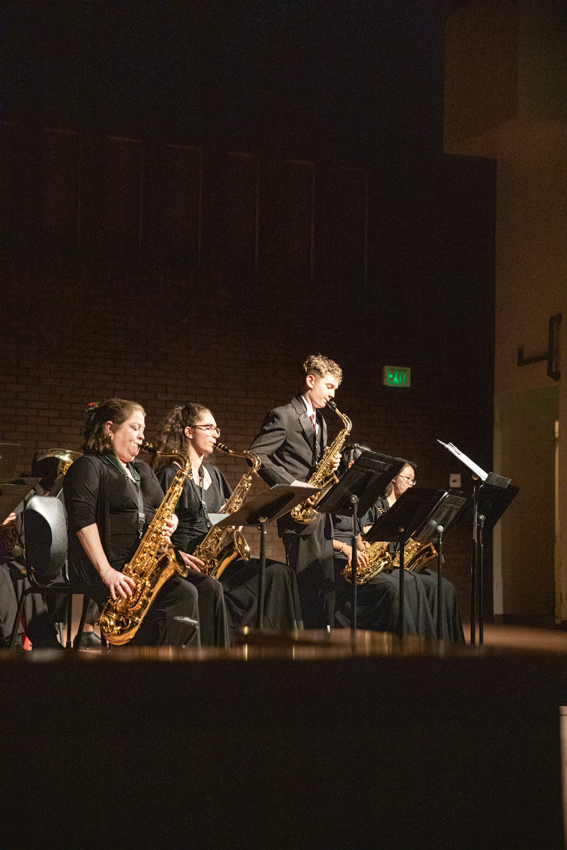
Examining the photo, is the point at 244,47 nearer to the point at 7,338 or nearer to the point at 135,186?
the point at 135,186

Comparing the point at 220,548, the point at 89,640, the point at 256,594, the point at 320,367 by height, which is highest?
the point at 320,367

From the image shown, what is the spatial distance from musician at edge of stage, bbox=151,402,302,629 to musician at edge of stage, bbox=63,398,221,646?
0.56m

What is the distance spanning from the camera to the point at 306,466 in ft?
19.9

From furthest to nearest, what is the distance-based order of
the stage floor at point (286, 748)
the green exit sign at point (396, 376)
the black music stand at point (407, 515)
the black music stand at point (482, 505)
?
the green exit sign at point (396, 376) → the black music stand at point (482, 505) → the black music stand at point (407, 515) → the stage floor at point (286, 748)

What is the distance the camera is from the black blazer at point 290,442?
591cm

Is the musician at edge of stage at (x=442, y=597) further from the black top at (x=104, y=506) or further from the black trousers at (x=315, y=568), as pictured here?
the black top at (x=104, y=506)

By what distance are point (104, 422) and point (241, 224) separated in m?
5.05

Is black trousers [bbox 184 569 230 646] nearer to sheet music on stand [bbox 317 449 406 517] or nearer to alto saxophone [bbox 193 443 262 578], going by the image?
alto saxophone [bbox 193 443 262 578]

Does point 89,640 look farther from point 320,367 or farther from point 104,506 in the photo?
point 320,367

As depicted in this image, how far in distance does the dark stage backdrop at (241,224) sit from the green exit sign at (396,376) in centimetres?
7

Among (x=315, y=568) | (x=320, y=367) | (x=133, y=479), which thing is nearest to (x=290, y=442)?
(x=320, y=367)

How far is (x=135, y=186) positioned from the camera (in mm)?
8812

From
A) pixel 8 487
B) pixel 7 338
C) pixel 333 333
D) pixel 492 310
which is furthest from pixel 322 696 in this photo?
pixel 492 310

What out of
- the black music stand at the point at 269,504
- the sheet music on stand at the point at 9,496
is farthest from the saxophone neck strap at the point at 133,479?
the sheet music on stand at the point at 9,496
